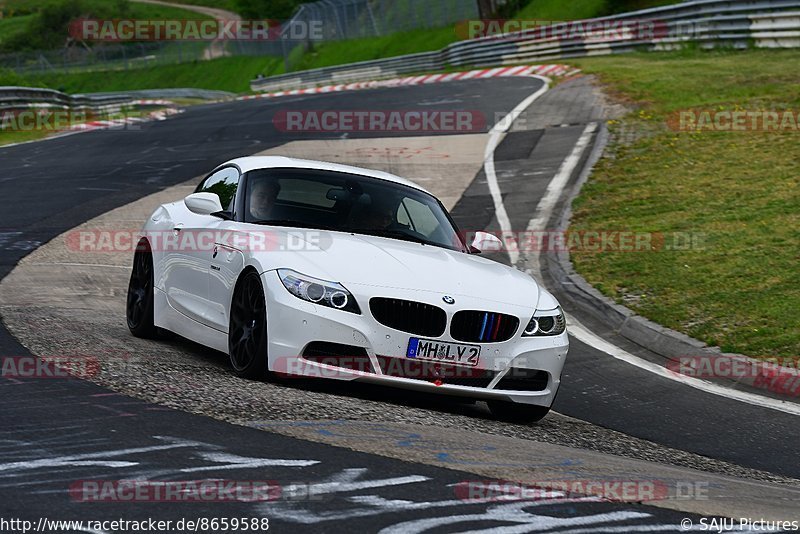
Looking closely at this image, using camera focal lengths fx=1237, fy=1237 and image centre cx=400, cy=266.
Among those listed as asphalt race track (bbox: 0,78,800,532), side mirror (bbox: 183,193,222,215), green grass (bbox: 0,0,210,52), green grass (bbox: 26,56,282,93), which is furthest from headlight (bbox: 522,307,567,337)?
green grass (bbox: 0,0,210,52)

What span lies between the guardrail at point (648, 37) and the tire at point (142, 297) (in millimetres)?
24998

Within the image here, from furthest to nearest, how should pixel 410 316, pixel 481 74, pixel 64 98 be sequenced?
1. pixel 64 98
2. pixel 481 74
3. pixel 410 316

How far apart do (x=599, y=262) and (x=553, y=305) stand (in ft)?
21.0

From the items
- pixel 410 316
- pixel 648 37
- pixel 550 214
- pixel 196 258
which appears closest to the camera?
pixel 410 316

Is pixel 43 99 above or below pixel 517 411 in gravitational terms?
above

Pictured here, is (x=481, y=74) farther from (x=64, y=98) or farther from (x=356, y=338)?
(x=356, y=338)

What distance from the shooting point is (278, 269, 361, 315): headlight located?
7445mm

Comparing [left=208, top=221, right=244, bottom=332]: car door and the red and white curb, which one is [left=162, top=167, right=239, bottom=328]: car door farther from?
the red and white curb

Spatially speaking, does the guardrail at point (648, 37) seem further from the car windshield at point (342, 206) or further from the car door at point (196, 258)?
the car door at point (196, 258)

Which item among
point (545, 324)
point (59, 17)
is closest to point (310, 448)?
point (545, 324)

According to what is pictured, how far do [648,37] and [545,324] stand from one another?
3021cm

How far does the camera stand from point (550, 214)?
17875mm

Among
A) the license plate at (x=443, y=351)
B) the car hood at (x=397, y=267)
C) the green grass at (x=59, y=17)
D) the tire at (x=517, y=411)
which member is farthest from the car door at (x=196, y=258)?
the green grass at (x=59, y=17)

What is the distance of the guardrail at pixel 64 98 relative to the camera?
109 ft
